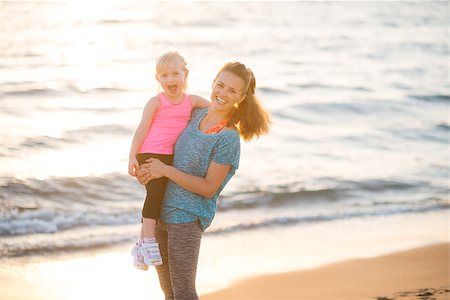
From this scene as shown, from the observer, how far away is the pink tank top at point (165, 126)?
4.51 m

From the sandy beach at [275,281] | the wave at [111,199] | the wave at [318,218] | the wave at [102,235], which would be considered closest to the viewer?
the sandy beach at [275,281]

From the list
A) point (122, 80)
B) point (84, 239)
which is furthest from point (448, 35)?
point (84, 239)

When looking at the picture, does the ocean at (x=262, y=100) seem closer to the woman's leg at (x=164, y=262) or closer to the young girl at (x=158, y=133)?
the woman's leg at (x=164, y=262)

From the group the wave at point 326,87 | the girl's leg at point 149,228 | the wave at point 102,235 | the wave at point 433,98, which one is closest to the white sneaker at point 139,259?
the girl's leg at point 149,228

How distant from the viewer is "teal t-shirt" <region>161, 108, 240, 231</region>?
14.3 ft

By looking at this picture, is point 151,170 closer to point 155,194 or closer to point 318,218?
point 155,194

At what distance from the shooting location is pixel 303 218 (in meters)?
9.94

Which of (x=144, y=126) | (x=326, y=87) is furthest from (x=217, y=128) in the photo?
(x=326, y=87)

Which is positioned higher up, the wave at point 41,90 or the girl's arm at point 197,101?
the wave at point 41,90

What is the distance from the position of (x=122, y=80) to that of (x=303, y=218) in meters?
9.54

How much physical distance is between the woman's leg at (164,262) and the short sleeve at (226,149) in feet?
1.60

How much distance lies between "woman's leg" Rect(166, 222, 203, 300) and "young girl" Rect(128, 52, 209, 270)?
8 centimetres

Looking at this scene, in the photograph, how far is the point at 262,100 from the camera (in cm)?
1769

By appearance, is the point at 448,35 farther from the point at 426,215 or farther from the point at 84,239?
the point at 84,239
